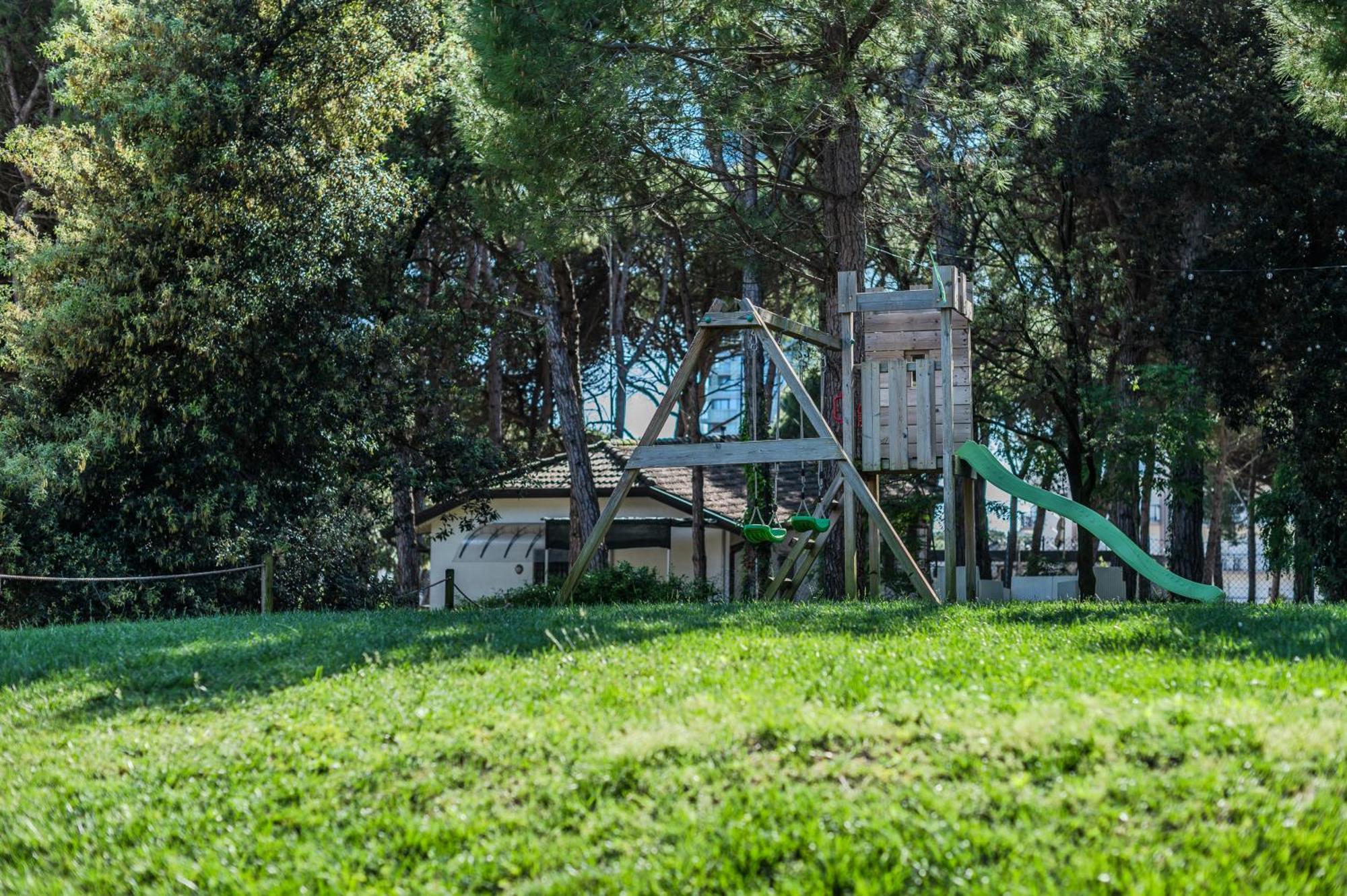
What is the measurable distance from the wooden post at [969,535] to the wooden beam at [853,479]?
4.46 ft

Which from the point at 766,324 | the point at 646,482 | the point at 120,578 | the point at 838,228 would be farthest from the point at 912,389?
the point at 646,482

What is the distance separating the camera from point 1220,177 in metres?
21.0

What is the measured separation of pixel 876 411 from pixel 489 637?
5.92 m

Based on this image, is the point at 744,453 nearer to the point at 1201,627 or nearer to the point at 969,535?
the point at 969,535

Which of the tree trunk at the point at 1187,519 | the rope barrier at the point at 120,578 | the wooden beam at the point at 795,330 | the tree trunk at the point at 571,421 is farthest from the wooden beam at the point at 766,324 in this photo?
the tree trunk at the point at 1187,519

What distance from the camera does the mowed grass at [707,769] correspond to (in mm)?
4844

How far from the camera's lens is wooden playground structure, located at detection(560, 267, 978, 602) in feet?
41.3

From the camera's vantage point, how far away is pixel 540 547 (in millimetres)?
27453

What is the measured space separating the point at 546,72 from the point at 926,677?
31.2 ft

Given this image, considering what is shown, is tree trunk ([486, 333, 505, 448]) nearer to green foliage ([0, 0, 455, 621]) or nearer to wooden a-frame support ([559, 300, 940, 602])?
green foliage ([0, 0, 455, 621])

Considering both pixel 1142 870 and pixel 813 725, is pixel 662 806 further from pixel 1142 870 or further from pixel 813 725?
pixel 1142 870

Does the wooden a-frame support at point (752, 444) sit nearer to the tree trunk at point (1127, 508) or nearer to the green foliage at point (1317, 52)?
the green foliage at point (1317, 52)

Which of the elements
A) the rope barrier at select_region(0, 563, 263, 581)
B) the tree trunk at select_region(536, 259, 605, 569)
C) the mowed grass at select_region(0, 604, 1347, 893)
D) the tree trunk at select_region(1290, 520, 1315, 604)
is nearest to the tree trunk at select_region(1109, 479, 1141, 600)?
the tree trunk at select_region(1290, 520, 1315, 604)

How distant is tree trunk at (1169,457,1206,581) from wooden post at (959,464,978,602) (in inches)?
343
